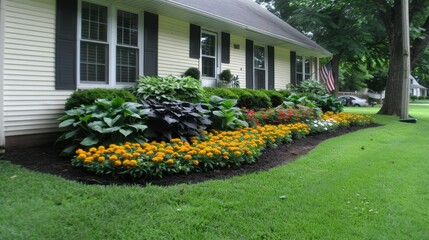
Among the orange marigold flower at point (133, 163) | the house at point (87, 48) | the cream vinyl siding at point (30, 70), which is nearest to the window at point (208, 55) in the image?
the house at point (87, 48)

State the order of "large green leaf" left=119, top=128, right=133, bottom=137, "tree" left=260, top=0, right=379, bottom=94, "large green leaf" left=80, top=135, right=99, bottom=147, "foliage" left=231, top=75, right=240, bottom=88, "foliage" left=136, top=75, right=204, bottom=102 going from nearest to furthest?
"large green leaf" left=119, top=128, right=133, bottom=137
"large green leaf" left=80, top=135, right=99, bottom=147
"foliage" left=136, top=75, right=204, bottom=102
"foliage" left=231, top=75, right=240, bottom=88
"tree" left=260, top=0, right=379, bottom=94

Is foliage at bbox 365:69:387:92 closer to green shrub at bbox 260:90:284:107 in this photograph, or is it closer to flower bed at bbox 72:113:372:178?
green shrub at bbox 260:90:284:107

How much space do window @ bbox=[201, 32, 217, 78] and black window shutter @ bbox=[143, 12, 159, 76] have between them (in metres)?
2.05

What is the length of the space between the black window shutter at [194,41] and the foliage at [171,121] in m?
4.00

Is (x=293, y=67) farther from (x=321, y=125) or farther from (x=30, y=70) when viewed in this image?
(x=30, y=70)

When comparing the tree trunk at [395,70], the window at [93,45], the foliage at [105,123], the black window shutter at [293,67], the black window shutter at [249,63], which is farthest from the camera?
the tree trunk at [395,70]

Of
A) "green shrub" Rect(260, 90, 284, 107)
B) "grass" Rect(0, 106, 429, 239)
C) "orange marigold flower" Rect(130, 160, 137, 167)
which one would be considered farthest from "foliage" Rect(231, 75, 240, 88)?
"orange marigold flower" Rect(130, 160, 137, 167)

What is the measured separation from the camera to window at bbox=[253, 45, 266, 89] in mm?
12586

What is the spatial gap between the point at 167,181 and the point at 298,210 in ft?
5.21

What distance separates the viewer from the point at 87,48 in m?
7.02

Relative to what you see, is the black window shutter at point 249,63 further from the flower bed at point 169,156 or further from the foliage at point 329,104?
the flower bed at point 169,156

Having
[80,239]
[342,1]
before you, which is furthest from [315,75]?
[80,239]

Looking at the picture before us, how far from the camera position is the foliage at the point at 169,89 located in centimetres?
728

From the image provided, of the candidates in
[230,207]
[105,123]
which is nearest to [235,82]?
[105,123]
